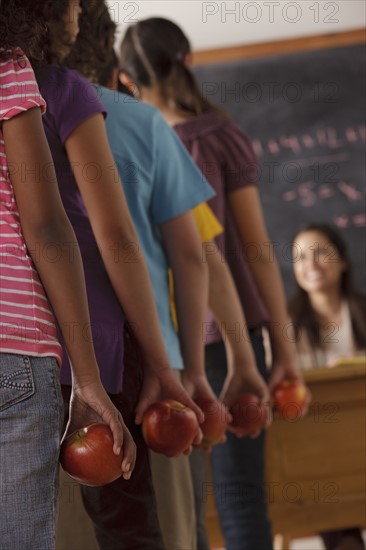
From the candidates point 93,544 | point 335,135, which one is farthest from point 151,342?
point 335,135

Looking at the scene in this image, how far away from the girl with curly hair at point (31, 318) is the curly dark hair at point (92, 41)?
435 mm

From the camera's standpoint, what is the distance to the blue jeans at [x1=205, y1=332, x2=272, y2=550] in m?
1.99

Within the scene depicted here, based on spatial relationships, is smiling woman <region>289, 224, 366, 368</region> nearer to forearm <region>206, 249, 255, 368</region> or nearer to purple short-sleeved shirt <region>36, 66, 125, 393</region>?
forearm <region>206, 249, 255, 368</region>

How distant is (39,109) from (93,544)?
2.38ft

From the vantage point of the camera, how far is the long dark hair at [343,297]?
3.42 m

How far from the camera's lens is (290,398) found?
207 centimetres

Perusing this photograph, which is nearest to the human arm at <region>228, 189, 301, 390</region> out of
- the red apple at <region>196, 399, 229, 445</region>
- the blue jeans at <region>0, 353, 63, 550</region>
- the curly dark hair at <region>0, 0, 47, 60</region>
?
the red apple at <region>196, 399, 229, 445</region>

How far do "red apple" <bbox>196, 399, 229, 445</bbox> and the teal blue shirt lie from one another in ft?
0.26

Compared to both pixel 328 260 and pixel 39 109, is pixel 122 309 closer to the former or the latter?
pixel 39 109

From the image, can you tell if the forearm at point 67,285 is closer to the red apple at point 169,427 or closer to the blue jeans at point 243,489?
the red apple at point 169,427

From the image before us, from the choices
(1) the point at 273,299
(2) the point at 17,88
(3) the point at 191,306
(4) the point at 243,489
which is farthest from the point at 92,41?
(4) the point at 243,489

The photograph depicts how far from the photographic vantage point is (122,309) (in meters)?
1.34

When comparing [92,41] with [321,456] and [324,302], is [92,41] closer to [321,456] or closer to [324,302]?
[321,456]

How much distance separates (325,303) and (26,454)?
2.77 metres
